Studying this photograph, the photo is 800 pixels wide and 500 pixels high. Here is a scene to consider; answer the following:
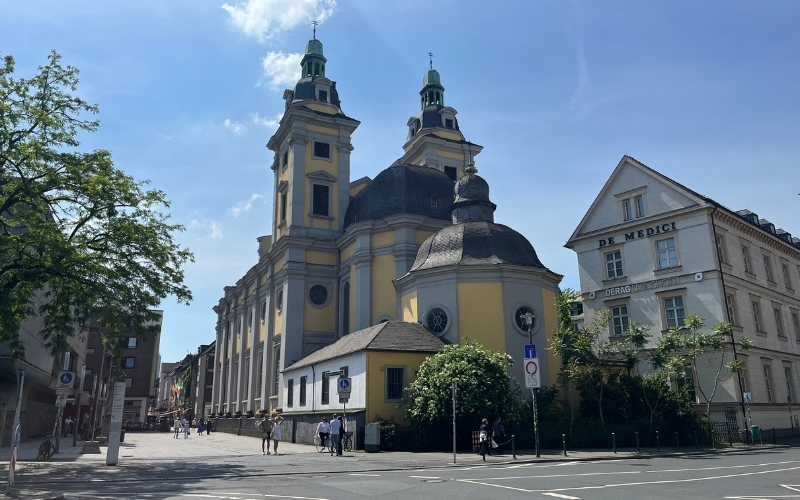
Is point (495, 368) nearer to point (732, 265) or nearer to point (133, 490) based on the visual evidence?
point (133, 490)

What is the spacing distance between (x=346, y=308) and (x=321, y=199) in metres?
9.53

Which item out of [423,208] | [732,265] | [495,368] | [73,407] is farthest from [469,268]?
[73,407]

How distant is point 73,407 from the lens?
5819 centimetres

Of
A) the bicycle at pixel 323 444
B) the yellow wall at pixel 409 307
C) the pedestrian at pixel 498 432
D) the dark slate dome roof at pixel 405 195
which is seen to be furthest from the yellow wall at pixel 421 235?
the pedestrian at pixel 498 432

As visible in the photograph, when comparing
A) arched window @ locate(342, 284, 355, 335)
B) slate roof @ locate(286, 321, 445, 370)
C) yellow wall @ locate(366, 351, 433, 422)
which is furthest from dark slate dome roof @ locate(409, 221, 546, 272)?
arched window @ locate(342, 284, 355, 335)

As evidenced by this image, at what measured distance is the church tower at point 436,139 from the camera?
5497 centimetres

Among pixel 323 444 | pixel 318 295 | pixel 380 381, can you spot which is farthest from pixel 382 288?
pixel 323 444

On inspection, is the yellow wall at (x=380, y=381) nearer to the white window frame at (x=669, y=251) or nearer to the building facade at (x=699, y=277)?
the building facade at (x=699, y=277)

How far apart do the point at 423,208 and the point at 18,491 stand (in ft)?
112

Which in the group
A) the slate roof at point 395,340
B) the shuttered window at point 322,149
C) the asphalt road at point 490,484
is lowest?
the asphalt road at point 490,484

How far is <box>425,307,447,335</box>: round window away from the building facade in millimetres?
13156

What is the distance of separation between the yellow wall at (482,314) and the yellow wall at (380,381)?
383cm

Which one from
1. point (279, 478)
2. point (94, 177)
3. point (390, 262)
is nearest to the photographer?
point (279, 478)

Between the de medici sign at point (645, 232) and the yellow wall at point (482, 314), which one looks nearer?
the yellow wall at point (482, 314)
